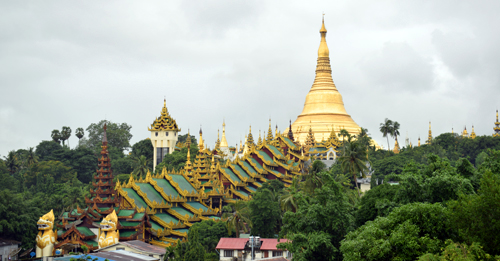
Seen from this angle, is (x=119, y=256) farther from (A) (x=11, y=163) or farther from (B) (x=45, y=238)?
(A) (x=11, y=163)

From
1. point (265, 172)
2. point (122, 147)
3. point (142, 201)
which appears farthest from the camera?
point (122, 147)

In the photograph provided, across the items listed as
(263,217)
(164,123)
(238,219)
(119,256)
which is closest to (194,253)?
(119,256)

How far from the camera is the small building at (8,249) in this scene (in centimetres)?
4375

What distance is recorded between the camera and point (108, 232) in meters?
42.9

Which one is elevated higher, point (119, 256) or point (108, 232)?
point (108, 232)

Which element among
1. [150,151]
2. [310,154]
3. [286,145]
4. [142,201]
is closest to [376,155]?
[310,154]

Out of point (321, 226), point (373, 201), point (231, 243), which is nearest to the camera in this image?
point (373, 201)

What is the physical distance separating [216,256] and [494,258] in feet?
79.2

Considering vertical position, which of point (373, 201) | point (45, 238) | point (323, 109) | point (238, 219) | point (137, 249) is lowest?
point (137, 249)

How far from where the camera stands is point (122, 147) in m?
112

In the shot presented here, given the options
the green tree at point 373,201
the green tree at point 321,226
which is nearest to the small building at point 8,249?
the green tree at point 321,226

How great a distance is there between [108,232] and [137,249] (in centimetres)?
311

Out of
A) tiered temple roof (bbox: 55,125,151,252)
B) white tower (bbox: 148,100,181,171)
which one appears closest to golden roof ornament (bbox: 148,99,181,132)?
white tower (bbox: 148,100,181,171)

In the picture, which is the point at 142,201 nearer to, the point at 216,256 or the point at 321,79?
the point at 216,256
